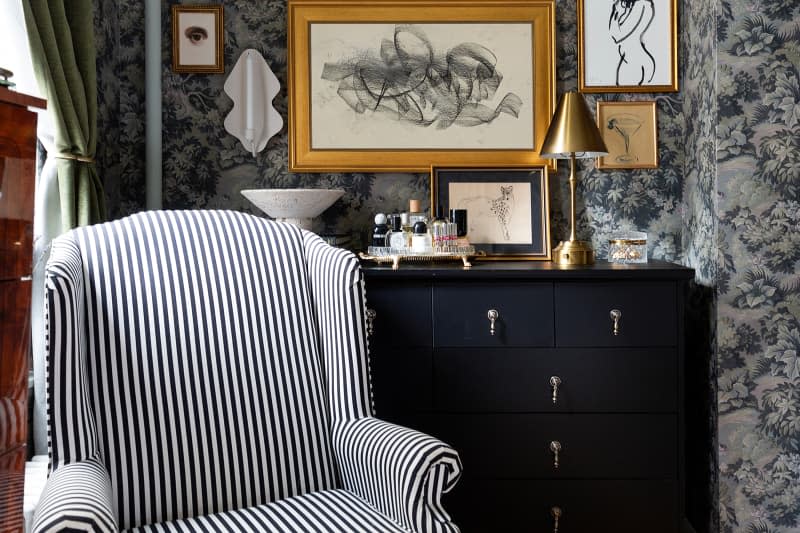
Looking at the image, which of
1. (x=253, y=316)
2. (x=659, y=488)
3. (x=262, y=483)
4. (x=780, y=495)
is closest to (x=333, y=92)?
(x=253, y=316)

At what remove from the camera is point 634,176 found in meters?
2.70

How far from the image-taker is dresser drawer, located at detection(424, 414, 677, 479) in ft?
7.45

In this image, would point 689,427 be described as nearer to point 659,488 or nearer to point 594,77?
point 659,488

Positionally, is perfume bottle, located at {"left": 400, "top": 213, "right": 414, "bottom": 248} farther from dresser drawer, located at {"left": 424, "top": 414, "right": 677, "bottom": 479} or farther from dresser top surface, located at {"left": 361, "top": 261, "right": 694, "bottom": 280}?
dresser drawer, located at {"left": 424, "top": 414, "right": 677, "bottom": 479}

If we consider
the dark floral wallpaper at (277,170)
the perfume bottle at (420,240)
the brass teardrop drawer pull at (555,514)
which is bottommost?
the brass teardrop drawer pull at (555,514)

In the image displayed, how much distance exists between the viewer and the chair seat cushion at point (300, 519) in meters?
1.53

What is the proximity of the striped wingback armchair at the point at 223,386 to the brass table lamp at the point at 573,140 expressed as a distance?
3.09ft

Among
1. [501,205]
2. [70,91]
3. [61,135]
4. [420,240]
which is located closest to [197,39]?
[70,91]

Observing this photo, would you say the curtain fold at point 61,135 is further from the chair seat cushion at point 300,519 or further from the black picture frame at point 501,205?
the black picture frame at point 501,205

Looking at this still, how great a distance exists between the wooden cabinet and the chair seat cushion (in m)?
0.32

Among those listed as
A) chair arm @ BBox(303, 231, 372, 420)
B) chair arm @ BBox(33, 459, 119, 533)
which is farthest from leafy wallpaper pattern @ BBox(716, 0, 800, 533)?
chair arm @ BBox(33, 459, 119, 533)

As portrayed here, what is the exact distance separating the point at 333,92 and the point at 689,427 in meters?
1.78

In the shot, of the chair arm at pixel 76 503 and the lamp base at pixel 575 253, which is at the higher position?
the lamp base at pixel 575 253

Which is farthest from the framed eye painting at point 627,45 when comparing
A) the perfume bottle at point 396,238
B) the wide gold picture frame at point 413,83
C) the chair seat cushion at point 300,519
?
the chair seat cushion at point 300,519
